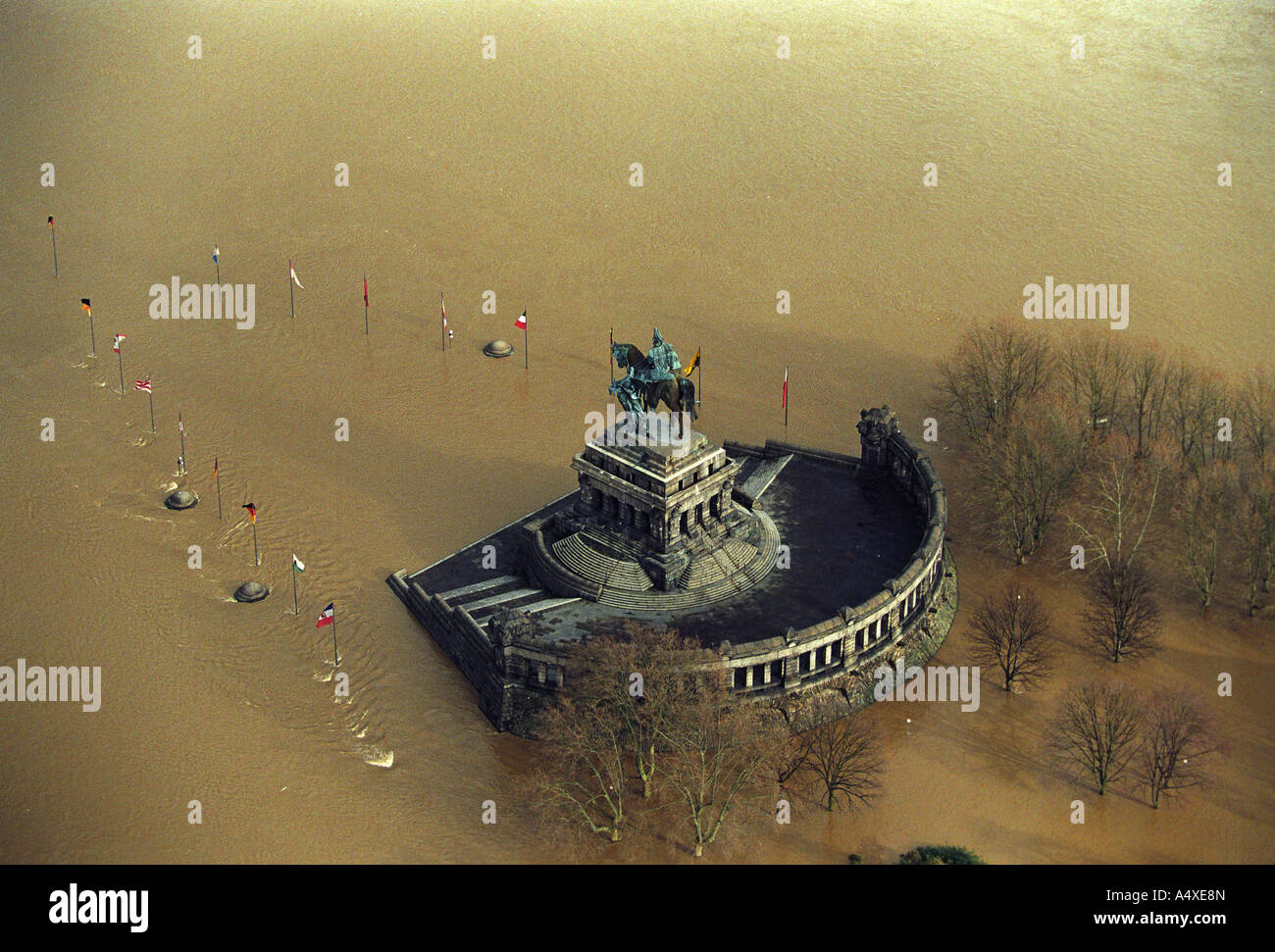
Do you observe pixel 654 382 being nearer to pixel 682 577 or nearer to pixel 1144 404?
pixel 682 577

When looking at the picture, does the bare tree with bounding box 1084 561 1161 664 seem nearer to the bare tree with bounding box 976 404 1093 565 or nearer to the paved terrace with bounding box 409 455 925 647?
the bare tree with bounding box 976 404 1093 565

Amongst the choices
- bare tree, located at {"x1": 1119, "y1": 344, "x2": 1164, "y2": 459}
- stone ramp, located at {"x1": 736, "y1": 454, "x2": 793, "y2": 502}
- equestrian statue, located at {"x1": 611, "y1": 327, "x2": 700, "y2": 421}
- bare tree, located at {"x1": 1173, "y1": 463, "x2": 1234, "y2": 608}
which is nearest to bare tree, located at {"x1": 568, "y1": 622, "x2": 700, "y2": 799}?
equestrian statue, located at {"x1": 611, "y1": 327, "x2": 700, "y2": 421}

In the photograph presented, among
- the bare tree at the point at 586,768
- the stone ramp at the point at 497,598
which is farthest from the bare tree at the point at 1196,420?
the bare tree at the point at 586,768

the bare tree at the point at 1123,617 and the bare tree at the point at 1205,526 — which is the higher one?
the bare tree at the point at 1205,526

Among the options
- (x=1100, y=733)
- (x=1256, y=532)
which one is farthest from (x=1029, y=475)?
(x=1100, y=733)

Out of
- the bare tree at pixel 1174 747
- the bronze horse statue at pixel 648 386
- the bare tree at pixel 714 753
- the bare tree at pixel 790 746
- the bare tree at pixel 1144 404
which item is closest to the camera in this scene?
the bare tree at pixel 714 753

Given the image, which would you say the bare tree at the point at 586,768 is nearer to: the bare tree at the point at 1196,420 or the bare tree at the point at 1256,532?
the bare tree at the point at 1256,532
